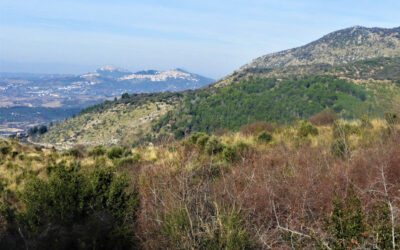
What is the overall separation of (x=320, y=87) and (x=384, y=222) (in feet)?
149

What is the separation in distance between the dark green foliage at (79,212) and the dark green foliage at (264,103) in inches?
1252

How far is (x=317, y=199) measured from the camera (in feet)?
16.4

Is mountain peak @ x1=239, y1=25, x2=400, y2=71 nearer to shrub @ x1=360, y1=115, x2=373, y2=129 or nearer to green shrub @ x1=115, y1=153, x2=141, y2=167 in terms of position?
shrub @ x1=360, y1=115, x2=373, y2=129

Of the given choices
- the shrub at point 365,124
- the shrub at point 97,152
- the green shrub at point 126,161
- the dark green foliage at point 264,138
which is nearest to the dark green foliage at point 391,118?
the shrub at point 365,124

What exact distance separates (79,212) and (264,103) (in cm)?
4379

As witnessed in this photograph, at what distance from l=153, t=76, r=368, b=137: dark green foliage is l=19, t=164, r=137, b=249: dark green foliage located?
31.8 metres

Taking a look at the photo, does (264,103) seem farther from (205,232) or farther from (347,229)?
(347,229)

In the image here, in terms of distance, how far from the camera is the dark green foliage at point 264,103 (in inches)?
1620

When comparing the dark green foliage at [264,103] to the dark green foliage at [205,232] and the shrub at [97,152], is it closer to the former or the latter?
the shrub at [97,152]

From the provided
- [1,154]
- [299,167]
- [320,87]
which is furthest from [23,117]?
[299,167]

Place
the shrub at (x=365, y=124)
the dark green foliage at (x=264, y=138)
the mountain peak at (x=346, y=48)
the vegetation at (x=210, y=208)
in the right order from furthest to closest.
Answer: the mountain peak at (x=346, y=48)
the shrub at (x=365, y=124)
the dark green foliage at (x=264, y=138)
the vegetation at (x=210, y=208)

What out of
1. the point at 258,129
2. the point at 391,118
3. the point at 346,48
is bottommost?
the point at 258,129

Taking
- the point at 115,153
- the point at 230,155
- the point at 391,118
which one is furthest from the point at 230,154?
the point at 391,118

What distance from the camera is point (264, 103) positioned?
46.7m
